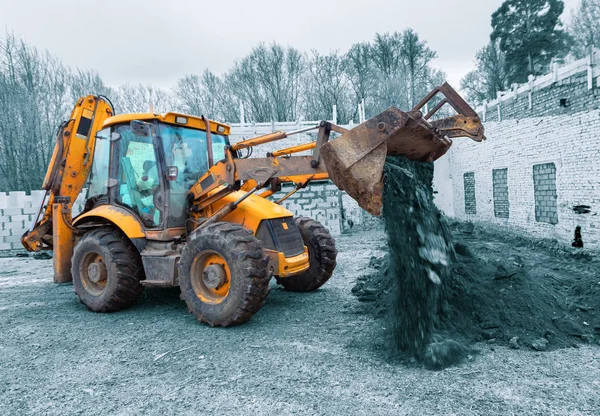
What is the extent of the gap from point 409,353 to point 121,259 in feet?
11.9

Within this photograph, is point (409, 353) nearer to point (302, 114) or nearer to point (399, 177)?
point (399, 177)

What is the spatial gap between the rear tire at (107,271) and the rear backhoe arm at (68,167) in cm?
65

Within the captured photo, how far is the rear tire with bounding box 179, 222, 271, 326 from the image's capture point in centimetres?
440

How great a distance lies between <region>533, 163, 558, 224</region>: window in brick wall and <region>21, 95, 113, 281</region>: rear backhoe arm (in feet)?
32.5

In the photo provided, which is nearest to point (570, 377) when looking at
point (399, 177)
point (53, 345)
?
point (399, 177)

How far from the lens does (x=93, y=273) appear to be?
5422 mm

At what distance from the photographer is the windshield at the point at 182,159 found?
17.0ft

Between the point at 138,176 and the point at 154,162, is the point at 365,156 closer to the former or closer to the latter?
the point at 154,162

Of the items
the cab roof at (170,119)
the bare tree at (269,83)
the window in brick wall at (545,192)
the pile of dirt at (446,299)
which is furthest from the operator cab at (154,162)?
the bare tree at (269,83)

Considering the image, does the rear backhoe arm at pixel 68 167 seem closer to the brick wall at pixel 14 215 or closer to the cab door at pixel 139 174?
the cab door at pixel 139 174

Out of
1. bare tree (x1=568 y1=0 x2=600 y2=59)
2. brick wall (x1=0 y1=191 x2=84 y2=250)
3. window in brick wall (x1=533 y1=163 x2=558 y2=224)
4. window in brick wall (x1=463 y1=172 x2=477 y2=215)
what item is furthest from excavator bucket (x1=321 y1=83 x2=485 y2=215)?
→ bare tree (x1=568 y1=0 x2=600 y2=59)

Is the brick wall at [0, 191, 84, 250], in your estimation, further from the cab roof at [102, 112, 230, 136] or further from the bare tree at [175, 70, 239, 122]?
the bare tree at [175, 70, 239, 122]

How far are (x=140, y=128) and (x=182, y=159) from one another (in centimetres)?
63

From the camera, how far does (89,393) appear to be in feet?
10.7
